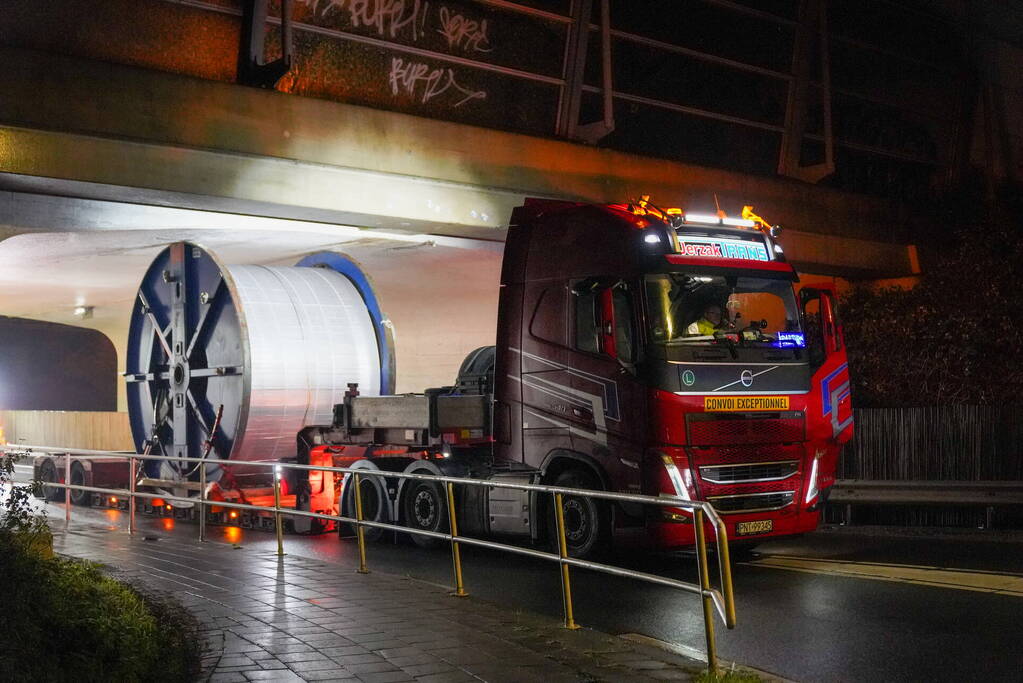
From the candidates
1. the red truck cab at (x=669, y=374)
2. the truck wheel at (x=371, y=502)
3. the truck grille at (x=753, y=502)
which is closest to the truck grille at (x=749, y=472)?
the red truck cab at (x=669, y=374)

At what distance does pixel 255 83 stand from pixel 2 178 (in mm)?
3591

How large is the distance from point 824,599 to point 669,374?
2.48m

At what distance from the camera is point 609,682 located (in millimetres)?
6406

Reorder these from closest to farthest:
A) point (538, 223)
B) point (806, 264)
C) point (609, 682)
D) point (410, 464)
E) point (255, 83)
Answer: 1. point (609, 682)
2. point (538, 223)
3. point (410, 464)
4. point (255, 83)
5. point (806, 264)

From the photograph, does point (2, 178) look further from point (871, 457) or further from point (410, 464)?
point (871, 457)

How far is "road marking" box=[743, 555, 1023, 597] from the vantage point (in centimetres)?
996

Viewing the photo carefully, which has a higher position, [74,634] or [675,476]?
[675,476]

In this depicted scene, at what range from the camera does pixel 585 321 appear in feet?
38.5

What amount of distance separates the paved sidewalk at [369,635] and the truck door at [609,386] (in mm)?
2326

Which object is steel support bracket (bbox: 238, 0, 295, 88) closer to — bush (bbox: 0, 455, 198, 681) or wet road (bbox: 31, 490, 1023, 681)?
wet road (bbox: 31, 490, 1023, 681)

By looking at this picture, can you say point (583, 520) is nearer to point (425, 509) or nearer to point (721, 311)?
point (721, 311)

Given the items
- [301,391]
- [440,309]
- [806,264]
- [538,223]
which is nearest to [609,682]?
[538,223]

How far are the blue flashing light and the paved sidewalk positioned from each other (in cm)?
430

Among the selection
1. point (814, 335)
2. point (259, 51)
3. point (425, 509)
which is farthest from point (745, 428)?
point (259, 51)
